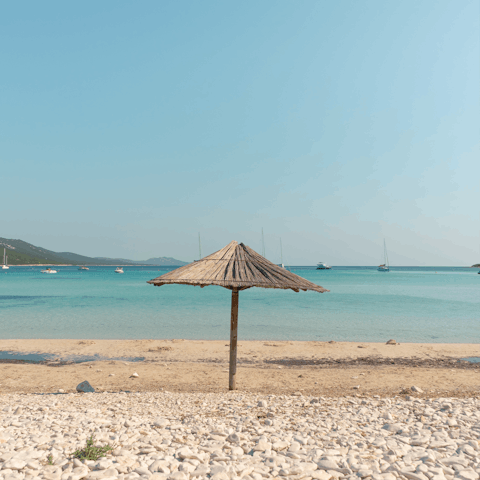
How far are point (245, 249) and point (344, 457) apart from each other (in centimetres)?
460

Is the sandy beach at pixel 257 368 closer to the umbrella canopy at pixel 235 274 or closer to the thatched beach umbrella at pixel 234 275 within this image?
the thatched beach umbrella at pixel 234 275

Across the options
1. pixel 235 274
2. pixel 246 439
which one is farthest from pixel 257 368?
pixel 246 439

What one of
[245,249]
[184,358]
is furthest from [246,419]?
[184,358]

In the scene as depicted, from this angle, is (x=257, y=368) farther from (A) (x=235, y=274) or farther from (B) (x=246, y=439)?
(B) (x=246, y=439)

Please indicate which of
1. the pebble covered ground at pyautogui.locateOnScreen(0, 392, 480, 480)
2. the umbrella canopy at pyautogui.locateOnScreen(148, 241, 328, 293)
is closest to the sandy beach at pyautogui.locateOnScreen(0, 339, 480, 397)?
the pebble covered ground at pyautogui.locateOnScreen(0, 392, 480, 480)

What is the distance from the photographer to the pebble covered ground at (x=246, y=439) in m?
3.75

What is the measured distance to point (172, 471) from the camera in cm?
375

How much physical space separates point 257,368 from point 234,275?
490 cm

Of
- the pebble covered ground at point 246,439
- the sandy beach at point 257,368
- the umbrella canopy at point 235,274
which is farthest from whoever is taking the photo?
the sandy beach at point 257,368

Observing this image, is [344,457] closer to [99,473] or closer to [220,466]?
[220,466]

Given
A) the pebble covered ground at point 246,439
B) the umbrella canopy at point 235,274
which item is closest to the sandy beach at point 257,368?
the pebble covered ground at point 246,439

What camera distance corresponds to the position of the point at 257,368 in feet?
34.8

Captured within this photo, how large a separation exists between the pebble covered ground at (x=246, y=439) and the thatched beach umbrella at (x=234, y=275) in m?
2.05

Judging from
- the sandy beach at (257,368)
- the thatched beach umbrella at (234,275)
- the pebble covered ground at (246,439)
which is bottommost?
the sandy beach at (257,368)
